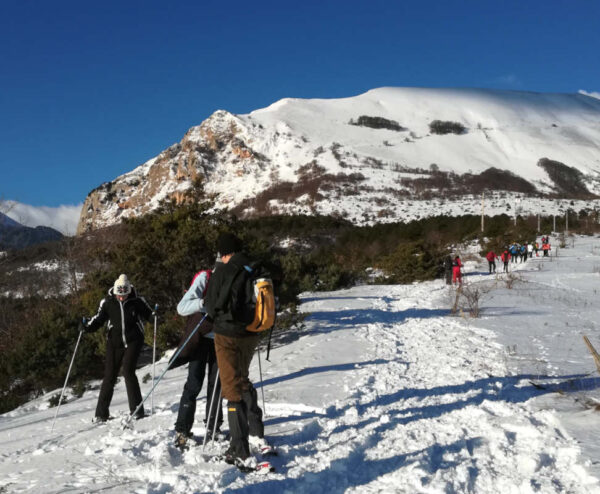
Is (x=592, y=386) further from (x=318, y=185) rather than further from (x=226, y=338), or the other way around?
(x=318, y=185)

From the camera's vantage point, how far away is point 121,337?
562 cm

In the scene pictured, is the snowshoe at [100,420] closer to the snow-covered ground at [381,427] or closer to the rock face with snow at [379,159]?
the snow-covered ground at [381,427]

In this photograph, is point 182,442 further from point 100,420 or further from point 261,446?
point 100,420

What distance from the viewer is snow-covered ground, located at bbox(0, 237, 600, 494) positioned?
138 inches

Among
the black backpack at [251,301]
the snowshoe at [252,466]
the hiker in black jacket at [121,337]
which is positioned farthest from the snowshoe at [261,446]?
the hiker in black jacket at [121,337]

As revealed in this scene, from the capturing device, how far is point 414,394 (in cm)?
584

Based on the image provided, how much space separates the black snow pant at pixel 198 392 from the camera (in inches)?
169

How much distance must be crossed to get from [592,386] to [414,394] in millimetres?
2109

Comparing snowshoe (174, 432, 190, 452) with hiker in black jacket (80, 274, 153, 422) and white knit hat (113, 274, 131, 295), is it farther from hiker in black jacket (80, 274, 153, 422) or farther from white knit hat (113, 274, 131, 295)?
white knit hat (113, 274, 131, 295)

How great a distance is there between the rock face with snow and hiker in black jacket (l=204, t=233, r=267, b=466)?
190 feet

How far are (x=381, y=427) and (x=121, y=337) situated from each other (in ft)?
10.3

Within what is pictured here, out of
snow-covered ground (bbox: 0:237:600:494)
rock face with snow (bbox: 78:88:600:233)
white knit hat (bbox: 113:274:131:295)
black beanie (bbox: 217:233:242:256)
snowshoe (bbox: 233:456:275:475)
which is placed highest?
rock face with snow (bbox: 78:88:600:233)

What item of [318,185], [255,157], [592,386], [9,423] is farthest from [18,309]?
[255,157]

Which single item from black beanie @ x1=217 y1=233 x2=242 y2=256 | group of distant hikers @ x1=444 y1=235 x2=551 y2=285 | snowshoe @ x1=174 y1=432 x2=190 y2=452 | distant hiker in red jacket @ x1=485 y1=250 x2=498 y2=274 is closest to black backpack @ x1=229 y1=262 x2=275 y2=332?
black beanie @ x1=217 y1=233 x2=242 y2=256
